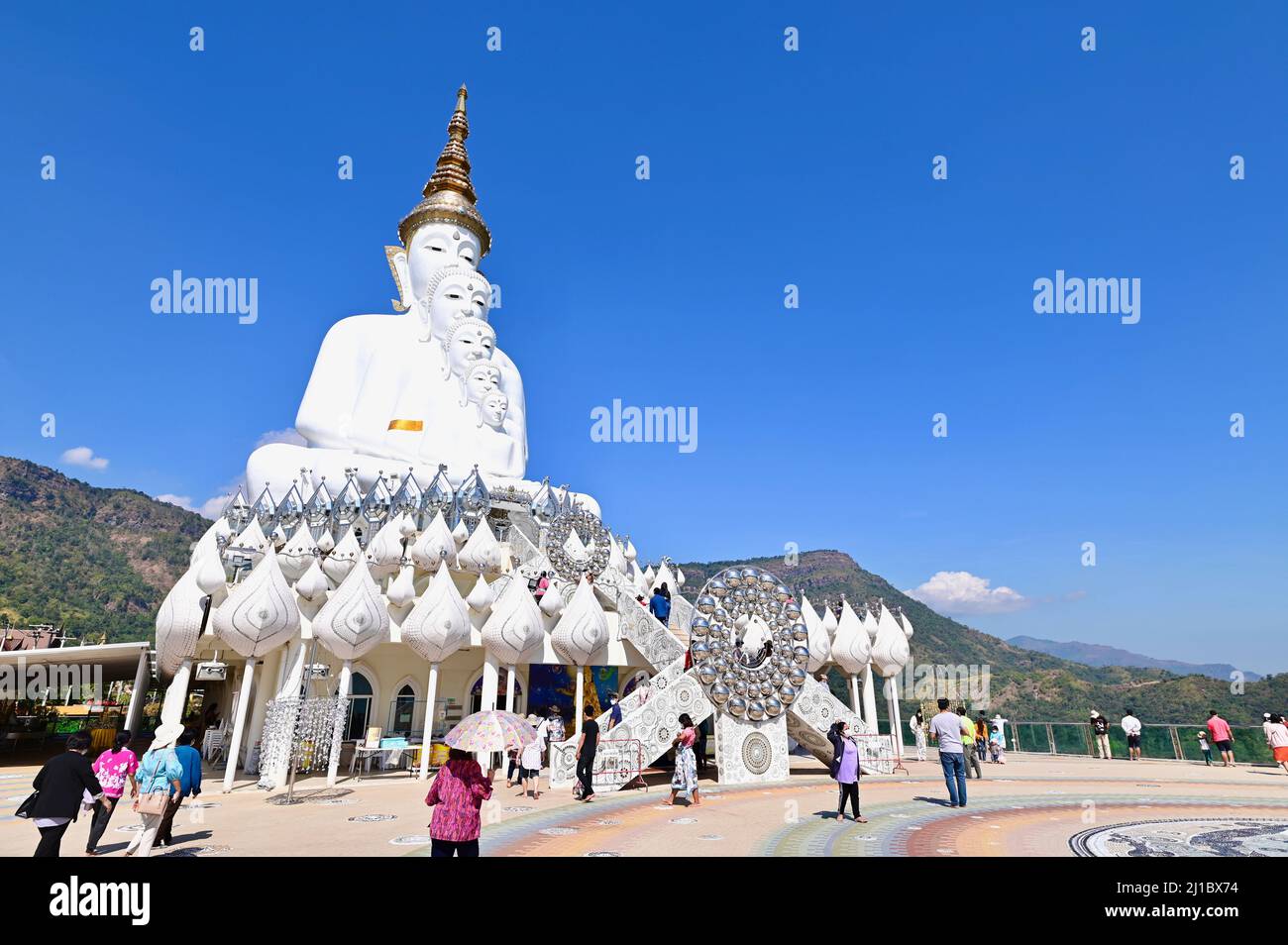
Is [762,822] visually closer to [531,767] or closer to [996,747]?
[531,767]

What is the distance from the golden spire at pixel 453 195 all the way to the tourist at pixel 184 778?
29.3 m

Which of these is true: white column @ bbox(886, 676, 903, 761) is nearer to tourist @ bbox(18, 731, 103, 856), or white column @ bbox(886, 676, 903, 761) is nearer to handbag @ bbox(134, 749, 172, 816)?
handbag @ bbox(134, 749, 172, 816)

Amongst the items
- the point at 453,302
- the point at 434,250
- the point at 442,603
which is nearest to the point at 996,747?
the point at 442,603

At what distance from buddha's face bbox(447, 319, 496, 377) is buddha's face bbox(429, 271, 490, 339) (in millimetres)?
885

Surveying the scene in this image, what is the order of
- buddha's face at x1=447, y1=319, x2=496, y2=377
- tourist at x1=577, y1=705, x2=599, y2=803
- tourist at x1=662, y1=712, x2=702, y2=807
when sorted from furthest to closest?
buddha's face at x1=447, y1=319, x2=496, y2=377 → tourist at x1=577, y1=705, x2=599, y2=803 → tourist at x1=662, y1=712, x2=702, y2=807

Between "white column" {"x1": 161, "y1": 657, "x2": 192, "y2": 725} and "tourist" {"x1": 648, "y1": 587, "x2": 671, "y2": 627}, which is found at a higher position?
"tourist" {"x1": 648, "y1": 587, "x2": 671, "y2": 627}

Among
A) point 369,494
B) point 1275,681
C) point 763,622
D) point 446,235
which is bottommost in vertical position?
point 1275,681

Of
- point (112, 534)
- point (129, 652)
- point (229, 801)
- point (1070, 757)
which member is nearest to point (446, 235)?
point (129, 652)

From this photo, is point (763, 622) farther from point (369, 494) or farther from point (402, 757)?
point (369, 494)

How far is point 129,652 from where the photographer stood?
67.9 feet

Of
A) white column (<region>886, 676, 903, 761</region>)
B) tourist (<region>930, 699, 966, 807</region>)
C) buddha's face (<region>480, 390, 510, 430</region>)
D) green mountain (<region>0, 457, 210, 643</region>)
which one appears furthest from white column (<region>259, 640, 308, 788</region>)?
green mountain (<region>0, 457, 210, 643</region>)

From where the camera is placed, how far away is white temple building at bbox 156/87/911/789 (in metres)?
14.3

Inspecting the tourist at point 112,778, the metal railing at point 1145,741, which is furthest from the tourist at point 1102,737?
the tourist at point 112,778
